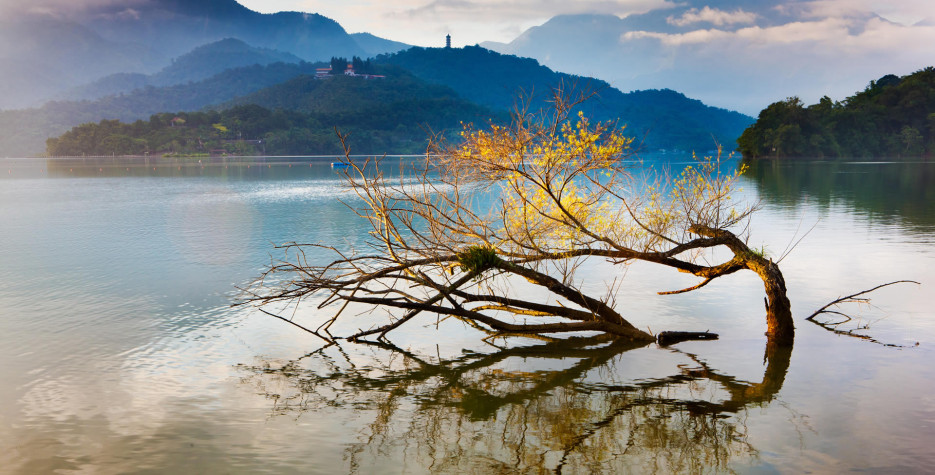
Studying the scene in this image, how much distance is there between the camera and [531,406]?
952cm

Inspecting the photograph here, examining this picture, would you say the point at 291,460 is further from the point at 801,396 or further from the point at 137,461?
the point at 801,396

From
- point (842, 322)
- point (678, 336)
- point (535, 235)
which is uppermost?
point (535, 235)

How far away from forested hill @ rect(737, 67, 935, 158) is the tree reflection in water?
10246 centimetres

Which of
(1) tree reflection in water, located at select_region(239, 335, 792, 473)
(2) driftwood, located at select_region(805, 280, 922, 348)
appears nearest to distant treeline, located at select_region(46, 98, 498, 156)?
(2) driftwood, located at select_region(805, 280, 922, 348)

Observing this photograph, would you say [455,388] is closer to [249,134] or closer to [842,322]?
[842,322]

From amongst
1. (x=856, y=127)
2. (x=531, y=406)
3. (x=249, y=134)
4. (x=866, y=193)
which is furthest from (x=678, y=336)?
(x=249, y=134)

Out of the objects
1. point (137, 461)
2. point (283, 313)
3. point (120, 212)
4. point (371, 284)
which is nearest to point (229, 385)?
point (137, 461)

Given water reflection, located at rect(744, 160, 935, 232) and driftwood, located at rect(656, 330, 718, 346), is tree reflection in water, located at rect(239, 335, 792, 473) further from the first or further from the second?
water reflection, located at rect(744, 160, 935, 232)

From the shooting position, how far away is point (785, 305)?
12.2 meters

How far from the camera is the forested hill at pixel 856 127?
345 feet

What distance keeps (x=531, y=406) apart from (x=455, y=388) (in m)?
1.26

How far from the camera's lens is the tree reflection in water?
7918mm

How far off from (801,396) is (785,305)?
2774mm

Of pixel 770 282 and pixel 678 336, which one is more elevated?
pixel 770 282
